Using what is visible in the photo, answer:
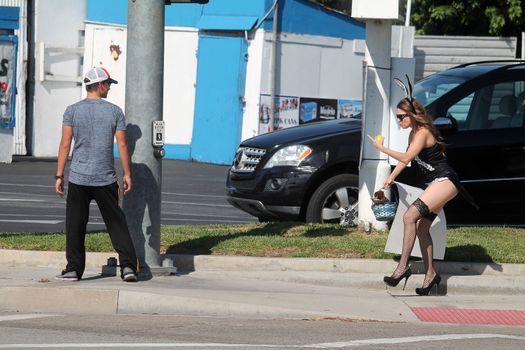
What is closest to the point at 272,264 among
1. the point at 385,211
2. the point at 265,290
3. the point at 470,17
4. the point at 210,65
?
the point at 265,290

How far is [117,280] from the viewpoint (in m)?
9.85

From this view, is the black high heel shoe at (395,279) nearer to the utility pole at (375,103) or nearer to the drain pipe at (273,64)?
the utility pole at (375,103)

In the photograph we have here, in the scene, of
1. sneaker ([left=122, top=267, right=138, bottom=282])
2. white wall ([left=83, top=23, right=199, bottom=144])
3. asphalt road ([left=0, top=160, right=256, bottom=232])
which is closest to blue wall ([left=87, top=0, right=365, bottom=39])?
white wall ([left=83, top=23, right=199, bottom=144])

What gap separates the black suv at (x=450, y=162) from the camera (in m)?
12.2

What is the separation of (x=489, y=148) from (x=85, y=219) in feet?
15.9

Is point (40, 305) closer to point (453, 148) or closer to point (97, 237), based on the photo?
point (97, 237)

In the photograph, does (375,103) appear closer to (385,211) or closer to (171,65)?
(385,211)

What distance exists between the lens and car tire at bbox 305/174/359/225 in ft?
40.4

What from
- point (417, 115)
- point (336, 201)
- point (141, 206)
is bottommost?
point (336, 201)

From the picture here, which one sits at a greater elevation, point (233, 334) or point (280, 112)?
point (280, 112)

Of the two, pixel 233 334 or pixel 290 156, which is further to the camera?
pixel 290 156

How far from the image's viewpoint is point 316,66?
26.6 metres

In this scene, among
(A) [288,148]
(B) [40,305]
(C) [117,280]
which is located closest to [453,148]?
(A) [288,148]

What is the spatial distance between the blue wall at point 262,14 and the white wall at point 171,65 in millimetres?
279
